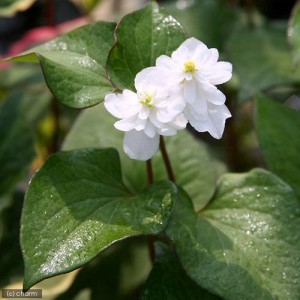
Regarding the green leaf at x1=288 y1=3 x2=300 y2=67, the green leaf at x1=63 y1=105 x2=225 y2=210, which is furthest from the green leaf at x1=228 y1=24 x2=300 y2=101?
the green leaf at x1=63 y1=105 x2=225 y2=210

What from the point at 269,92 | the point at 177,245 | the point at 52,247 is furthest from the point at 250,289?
the point at 269,92

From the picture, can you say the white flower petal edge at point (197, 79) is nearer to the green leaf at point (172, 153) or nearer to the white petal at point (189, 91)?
the white petal at point (189, 91)

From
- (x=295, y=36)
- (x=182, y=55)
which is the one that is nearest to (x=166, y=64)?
(x=182, y=55)

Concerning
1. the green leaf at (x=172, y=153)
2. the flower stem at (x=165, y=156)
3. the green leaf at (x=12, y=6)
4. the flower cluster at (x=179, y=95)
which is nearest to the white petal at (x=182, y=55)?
the flower cluster at (x=179, y=95)

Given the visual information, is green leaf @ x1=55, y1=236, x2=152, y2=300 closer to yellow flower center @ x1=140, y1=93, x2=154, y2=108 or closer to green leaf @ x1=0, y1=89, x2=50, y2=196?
green leaf @ x1=0, y1=89, x2=50, y2=196

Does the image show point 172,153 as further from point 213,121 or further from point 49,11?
point 49,11

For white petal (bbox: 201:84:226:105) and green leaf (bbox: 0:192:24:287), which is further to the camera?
green leaf (bbox: 0:192:24:287)
